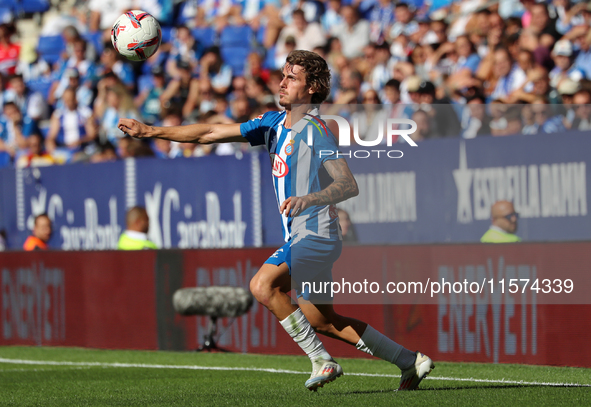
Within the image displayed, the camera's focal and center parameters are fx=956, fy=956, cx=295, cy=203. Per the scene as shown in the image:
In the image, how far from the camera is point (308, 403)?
18.6 ft

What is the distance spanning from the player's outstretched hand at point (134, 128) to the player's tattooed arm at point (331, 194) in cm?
108

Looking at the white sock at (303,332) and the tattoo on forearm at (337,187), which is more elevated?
the tattoo on forearm at (337,187)

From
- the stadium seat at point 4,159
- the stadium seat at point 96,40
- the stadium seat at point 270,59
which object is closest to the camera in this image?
the stadium seat at point 270,59

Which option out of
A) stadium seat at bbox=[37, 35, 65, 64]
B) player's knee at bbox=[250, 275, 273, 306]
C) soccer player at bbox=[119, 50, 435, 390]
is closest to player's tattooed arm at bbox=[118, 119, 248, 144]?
soccer player at bbox=[119, 50, 435, 390]

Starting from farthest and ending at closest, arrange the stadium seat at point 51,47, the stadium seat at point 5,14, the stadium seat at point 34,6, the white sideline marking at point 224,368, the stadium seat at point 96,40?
the stadium seat at point 34,6 < the stadium seat at point 5,14 < the stadium seat at point 51,47 < the stadium seat at point 96,40 < the white sideline marking at point 224,368

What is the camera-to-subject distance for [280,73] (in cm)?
1417

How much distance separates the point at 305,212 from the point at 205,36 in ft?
41.5

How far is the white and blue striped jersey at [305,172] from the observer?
19.4 feet

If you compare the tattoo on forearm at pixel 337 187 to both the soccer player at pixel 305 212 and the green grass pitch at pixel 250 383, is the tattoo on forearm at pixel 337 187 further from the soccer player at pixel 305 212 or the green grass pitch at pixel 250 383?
the green grass pitch at pixel 250 383

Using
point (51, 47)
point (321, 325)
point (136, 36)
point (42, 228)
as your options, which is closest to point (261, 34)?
point (51, 47)

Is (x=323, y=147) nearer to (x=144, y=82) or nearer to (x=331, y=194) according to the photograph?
(x=331, y=194)

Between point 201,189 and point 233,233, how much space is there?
77 centimetres

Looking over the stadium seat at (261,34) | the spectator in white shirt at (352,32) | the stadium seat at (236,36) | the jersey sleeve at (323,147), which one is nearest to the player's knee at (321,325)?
the jersey sleeve at (323,147)

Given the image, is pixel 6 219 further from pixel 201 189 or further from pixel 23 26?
pixel 23 26
